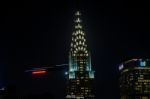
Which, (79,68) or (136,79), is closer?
(79,68)

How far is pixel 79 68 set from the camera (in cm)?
13788

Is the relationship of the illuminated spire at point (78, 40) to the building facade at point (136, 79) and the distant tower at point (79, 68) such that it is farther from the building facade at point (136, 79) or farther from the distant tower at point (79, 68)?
the building facade at point (136, 79)

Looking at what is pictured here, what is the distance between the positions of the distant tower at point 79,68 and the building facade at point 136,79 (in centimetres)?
1700

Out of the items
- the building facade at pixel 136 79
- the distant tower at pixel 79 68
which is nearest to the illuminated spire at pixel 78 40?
the distant tower at pixel 79 68

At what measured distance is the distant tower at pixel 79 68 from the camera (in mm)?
133500

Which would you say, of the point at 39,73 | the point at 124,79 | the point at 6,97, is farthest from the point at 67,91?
the point at 39,73

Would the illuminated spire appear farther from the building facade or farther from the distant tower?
the building facade

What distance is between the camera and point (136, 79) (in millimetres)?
146125

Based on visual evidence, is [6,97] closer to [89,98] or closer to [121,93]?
[89,98]

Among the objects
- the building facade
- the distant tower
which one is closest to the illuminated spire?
the distant tower

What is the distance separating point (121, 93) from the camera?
149 meters

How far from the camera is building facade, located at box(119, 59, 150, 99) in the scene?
145m

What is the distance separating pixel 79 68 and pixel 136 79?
2155 cm

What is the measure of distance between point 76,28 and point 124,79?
25.6 metres
